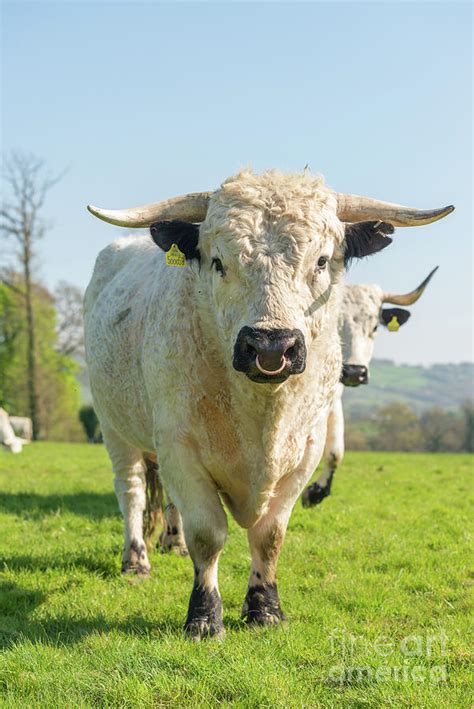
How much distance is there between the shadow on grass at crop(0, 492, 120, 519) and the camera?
392 inches

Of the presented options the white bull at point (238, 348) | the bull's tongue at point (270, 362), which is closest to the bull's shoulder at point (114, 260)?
the white bull at point (238, 348)

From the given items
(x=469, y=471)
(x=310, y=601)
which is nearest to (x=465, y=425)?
(x=469, y=471)

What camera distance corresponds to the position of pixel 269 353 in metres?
4.12

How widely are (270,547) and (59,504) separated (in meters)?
6.13

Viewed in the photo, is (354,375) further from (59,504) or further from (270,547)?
(270,547)

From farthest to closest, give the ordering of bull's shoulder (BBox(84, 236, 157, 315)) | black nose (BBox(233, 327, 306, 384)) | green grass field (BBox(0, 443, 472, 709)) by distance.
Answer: bull's shoulder (BBox(84, 236, 157, 315)), black nose (BBox(233, 327, 306, 384)), green grass field (BBox(0, 443, 472, 709))

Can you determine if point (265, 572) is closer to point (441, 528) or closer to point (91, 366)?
point (91, 366)

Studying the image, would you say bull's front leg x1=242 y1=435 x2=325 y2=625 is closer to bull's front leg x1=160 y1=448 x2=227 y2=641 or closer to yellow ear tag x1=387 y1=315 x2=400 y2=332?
bull's front leg x1=160 y1=448 x2=227 y2=641

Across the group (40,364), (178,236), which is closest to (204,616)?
(178,236)

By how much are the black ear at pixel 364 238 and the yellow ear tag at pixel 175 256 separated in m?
1.11

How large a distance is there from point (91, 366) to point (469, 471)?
39.2 feet

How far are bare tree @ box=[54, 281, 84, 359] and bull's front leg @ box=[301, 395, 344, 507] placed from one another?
35550mm

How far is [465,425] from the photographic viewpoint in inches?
A: 2238

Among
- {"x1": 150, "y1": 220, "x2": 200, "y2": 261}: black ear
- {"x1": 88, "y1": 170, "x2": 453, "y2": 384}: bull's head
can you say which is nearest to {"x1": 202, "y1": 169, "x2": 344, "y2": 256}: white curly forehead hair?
{"x1": 88, "y1": 170, "x2": 453, "y2": 384}: bull's head
